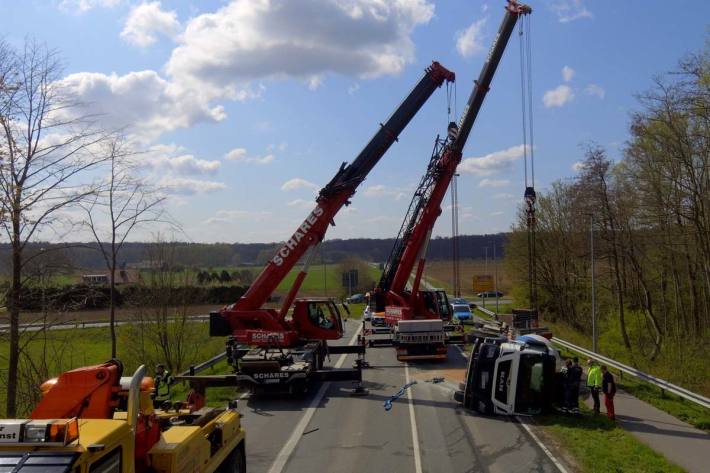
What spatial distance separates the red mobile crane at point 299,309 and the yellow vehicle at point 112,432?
807 cm

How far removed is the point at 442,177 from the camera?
82.2 ft

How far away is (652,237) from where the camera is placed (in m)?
26.1

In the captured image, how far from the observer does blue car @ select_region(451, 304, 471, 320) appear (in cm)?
3991

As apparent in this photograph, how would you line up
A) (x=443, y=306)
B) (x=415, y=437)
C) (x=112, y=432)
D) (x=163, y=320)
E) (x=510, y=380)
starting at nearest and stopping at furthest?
(x=112, y=432) < (x=415, y=437) < (x=510, y=380) < (x=163, y=320) < (x=443, y=306)

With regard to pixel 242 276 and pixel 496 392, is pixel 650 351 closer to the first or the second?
pixel 496 392

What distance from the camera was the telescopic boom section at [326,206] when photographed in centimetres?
1833

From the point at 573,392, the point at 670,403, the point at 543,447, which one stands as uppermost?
the point at 573,392

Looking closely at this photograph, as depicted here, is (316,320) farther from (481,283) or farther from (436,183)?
(481,283)

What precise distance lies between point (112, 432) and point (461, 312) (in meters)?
37.0

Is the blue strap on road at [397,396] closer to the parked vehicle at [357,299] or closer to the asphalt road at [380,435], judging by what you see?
the asphalt road at [380,435]

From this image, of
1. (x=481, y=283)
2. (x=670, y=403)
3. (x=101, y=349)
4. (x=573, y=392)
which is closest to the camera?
(x=573, y=392)

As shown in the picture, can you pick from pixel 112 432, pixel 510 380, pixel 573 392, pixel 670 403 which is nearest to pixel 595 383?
pixel 573 392

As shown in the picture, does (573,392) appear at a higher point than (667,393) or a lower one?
higher

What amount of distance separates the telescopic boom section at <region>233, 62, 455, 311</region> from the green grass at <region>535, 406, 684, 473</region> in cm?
886
